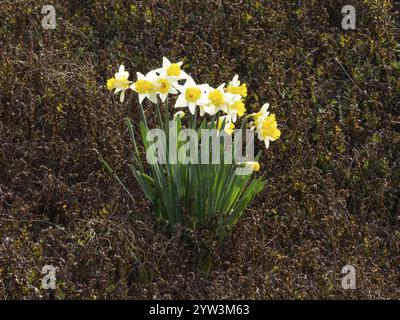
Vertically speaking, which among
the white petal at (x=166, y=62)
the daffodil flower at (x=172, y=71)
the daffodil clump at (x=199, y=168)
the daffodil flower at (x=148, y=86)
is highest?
the white petal at (x=166, y=62)

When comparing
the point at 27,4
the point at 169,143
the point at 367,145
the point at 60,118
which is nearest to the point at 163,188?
the point at 169,143

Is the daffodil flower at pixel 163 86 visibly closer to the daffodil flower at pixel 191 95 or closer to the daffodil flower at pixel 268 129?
the daffodil flower at pixel 191 95

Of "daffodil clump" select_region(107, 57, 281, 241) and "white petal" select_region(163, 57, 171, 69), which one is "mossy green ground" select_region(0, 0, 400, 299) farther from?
"white petal" select_region(163, 57, 171, 69)

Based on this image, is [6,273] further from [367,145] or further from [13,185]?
[367,145]

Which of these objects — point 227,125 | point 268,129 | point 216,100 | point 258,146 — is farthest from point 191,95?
point 258,146

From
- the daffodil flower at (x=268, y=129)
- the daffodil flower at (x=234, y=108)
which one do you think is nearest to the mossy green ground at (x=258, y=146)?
the daffodil flower at (x=268, y=129)

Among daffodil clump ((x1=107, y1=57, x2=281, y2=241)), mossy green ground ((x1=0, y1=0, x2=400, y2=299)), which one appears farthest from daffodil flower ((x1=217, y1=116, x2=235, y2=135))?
mossy green ground ((x1=0, y1=0, x2=400, y2=299))
